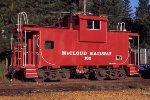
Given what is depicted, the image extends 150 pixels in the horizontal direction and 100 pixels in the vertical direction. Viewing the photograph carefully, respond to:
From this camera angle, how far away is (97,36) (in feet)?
86.9

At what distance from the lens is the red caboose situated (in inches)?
960

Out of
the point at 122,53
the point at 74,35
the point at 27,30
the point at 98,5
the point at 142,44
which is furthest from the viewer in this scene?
the point at 98,5

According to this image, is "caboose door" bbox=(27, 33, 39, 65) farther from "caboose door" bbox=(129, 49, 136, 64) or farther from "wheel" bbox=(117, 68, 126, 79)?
"caboose door" bbox=(129, 49, 136, 64)

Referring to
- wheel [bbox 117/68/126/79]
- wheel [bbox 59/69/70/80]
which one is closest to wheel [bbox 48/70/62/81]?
wheel [bbox 59/69/70/80]

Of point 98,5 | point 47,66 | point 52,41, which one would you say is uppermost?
point 98,5

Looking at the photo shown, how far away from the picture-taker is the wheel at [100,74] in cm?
2672

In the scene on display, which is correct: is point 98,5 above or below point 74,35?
above

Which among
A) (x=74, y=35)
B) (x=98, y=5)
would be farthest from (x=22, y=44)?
(x=98, y=5)

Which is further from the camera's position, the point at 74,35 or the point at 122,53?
the point at 122,53

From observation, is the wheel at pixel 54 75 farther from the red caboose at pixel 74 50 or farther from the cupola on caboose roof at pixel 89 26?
the cupola on caboose roof at pixel 89 26

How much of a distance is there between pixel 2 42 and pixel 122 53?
8.44m

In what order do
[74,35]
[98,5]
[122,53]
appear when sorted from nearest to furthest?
[74,35], [122,53], [98,5]

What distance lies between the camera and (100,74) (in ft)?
87.9

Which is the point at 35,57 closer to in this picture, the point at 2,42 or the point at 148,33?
the point at 2,42
